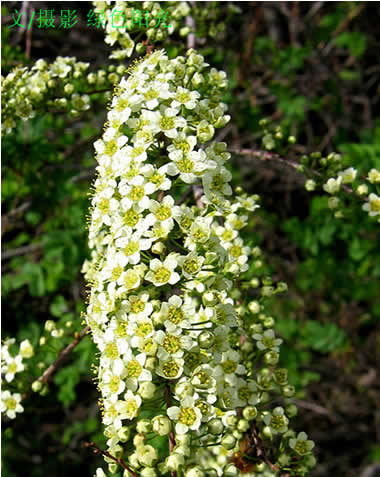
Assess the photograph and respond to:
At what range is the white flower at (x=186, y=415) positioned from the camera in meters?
1.87

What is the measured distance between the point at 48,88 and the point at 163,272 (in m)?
1.84

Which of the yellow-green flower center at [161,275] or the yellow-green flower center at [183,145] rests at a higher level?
the yellow-green flower center at [183,145]

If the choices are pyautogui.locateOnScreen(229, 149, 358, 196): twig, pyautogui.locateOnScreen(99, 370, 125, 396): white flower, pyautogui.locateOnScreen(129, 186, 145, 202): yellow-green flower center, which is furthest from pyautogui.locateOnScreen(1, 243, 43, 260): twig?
pyautogui.locateOnScreen(99, 370, 125, 396): white flower

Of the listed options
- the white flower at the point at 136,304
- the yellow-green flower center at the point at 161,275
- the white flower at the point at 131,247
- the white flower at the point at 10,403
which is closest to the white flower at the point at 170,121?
the white flower at the point at 131,247

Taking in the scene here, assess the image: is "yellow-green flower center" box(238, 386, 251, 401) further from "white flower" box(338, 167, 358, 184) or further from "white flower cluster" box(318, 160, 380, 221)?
"white flower" box(338, 167, 358, 184)

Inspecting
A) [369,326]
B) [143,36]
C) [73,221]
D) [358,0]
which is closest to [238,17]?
[358,0]

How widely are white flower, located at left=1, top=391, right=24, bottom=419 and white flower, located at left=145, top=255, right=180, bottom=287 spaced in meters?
1.33

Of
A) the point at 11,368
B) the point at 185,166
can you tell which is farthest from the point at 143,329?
the point at 11,368

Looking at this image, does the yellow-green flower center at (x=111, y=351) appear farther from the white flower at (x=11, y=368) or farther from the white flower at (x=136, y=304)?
the white flower at (x=11, y=368)

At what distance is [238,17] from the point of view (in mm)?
5695

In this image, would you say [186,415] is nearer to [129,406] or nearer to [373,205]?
[129,406]

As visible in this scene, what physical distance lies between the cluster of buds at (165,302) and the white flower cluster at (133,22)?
2.53 ft

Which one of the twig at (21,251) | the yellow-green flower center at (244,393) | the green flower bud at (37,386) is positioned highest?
the yellow-green flower center at (244,393)

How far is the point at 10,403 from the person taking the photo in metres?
2.82
